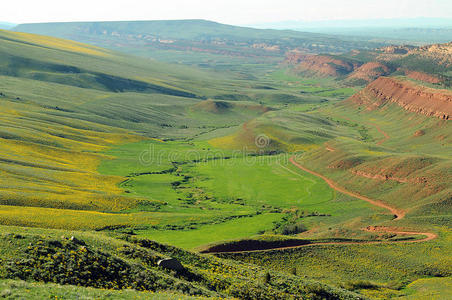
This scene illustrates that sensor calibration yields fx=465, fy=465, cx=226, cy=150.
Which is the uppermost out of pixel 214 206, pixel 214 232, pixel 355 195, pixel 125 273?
pixel 125 273

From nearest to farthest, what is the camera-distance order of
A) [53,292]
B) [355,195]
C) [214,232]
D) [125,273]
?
[53,292]
[125,273]
[214,232]
[355,195]

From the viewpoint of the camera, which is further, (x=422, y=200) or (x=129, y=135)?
(x=129, y=135)

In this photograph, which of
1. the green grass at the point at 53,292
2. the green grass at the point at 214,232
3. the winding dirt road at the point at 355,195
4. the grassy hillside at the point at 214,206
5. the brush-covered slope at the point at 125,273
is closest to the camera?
the green grass at the point at 53,292

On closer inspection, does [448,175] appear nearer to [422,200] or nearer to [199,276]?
[422,200]

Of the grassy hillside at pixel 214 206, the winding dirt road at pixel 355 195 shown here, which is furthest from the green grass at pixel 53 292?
the winding dirt road at pixel 355 195

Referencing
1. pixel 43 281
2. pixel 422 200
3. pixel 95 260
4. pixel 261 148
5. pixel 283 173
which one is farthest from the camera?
pixel 261 148

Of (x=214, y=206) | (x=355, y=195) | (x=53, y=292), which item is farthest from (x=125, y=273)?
(x=355, y=195)

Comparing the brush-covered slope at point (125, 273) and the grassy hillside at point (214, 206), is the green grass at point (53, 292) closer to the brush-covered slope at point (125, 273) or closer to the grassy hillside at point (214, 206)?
the brush-covered slope at point (125, 273)

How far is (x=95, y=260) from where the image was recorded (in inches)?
1415

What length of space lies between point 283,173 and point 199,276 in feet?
273

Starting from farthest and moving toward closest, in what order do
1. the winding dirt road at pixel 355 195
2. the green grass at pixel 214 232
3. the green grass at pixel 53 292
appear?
the winding dirt road at pixel 355 195, the green grass at pixel 214 232, the green grass at pixel 53 292

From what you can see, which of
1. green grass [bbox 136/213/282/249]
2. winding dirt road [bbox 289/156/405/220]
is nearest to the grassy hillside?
green grass [bbox 136/213/282/249]

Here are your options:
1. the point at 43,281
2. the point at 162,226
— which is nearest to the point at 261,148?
the point at 162,226

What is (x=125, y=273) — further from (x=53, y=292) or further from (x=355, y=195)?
(x=355, y=195)
